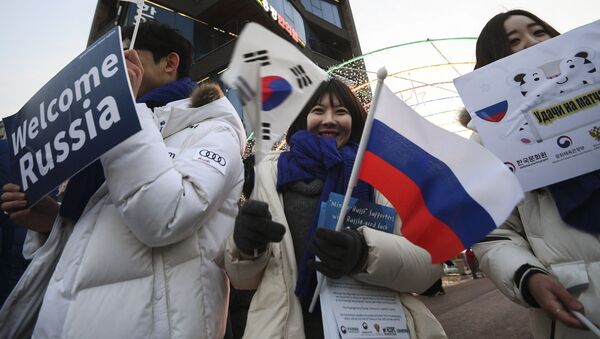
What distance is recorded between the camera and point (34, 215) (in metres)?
1.53

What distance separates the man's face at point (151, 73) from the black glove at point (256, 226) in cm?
123

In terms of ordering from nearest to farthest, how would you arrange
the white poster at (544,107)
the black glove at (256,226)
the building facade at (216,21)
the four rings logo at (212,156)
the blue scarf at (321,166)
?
the black glove at (256,226) < the white poster at (544,107) < the four rings logo at (212,156) < the blue scarf at (321,166) < the building facade at (216,21)

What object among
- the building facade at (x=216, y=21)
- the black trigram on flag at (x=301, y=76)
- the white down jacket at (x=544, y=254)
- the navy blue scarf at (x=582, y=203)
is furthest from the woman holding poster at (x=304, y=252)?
the building facade at (x=216, y=21)

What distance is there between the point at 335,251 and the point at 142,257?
27.5 inches

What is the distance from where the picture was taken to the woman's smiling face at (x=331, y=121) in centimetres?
175

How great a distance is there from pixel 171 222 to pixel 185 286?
25 cm

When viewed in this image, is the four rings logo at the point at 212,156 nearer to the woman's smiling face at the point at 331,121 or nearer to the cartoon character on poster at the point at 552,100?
the woman's smiling face at the point at 331,121

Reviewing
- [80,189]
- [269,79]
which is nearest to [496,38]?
[269,79]

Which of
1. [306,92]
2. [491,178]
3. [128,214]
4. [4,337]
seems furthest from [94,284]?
[491,178]

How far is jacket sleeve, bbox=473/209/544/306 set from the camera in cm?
120

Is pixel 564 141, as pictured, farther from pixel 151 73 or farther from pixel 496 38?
pixel 151 73

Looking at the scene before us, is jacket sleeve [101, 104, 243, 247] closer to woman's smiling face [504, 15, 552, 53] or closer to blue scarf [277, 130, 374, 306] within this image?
blue scarf [277, 130, 374, 306]

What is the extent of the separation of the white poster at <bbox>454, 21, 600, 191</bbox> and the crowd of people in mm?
105

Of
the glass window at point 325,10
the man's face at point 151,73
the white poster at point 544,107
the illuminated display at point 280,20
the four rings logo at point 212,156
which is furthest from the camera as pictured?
the glass window at point 325,10
